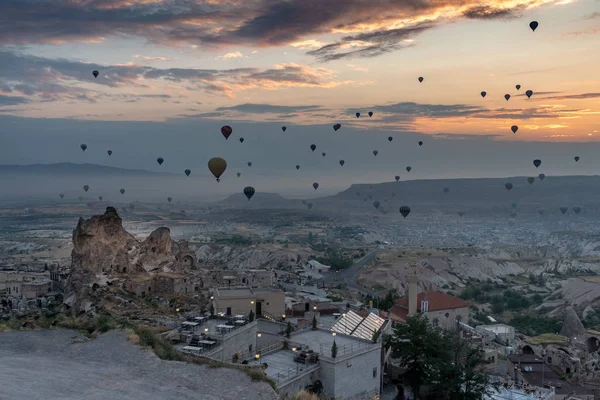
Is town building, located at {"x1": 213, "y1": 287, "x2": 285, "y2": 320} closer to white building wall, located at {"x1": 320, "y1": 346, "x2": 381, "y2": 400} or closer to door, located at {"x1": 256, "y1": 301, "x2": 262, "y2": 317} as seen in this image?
door, located at {"x1": 256, "y1": 301, "x2": 262, "y2": 317}

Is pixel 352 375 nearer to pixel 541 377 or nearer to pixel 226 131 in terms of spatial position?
pixel 541 377

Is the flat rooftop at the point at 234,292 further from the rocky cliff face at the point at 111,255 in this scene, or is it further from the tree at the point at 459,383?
the tree at the point at 459,383

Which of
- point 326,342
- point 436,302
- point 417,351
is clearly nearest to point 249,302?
point 326,342

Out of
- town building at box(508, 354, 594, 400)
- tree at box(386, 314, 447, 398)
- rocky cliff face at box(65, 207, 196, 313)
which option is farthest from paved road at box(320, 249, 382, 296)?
tree at box(386, 314, 447, 398)

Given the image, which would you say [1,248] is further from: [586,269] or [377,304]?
[586,269]

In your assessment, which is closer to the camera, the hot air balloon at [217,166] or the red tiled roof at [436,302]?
the red tiled roof at [436,302]

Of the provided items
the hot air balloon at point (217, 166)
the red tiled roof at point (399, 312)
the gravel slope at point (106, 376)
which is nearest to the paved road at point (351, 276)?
the red tiled roof at point (399, 312)
